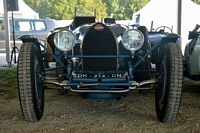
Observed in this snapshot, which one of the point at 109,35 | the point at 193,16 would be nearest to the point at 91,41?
the point at 109,35

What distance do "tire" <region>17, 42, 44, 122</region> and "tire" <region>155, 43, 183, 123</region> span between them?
4.79 feet

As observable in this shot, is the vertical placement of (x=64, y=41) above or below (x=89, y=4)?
below

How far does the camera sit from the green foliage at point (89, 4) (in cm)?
3922

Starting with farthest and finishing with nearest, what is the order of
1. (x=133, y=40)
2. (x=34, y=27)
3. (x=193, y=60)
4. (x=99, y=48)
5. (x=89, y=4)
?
(x=89, y=4) → (x=34, y=27) → (x=193, y=60) → (x=99, y=48) → (x=133, y=40)

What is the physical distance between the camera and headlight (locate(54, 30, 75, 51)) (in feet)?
12.8

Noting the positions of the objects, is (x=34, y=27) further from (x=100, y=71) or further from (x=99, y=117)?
(x=99, y=117)

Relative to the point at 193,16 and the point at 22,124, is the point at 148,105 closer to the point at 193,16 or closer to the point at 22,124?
the point at 22,124

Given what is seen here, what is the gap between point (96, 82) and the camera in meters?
3.71

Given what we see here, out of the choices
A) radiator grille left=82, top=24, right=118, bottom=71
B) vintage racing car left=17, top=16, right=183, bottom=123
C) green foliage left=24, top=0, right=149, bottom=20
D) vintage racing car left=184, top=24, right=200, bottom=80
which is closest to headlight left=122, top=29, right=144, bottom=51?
vintage racing car left=17, top=16, right=183, bottom=123

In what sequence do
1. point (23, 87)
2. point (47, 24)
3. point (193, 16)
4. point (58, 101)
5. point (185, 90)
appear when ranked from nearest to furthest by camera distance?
point (23, 87)
point (58, 101)
point (185, 90)
point (47, 24)
point (193, 16)

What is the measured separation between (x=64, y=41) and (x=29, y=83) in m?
0.71

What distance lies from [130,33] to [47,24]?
11.7 metres

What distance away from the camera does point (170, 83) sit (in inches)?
138

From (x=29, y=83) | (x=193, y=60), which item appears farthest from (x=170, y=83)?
(x=193, y=60)
